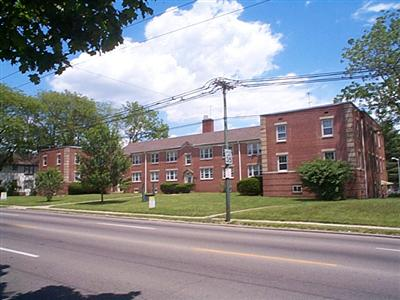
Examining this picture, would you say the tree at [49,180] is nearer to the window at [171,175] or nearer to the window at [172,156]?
the window at [171,175]

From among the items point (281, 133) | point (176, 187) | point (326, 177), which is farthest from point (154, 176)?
point (326, 177)

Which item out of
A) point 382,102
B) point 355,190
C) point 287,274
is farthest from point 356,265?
point 382,102

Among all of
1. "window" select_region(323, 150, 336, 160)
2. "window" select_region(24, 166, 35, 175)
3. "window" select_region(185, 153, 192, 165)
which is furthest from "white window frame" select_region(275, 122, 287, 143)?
"window" select_region(24, 166, 35, 175)

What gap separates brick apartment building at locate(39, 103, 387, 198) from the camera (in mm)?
37156

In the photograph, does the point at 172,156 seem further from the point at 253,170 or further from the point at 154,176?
the point at 253,170

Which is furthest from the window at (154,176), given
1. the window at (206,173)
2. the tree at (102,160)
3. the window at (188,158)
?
the tree at (102,160)

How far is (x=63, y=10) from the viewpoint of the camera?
16.8ft

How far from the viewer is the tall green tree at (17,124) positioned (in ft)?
203

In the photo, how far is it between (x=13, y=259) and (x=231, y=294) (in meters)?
6.37

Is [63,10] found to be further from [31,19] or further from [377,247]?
[377,247]

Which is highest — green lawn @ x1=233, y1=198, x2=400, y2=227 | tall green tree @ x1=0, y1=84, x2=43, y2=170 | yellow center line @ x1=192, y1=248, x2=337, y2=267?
tall green tree @ x1=0, y1=84, x2=43, y2=170

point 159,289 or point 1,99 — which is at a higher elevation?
point 1,99

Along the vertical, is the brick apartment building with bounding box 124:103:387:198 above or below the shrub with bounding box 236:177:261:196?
above

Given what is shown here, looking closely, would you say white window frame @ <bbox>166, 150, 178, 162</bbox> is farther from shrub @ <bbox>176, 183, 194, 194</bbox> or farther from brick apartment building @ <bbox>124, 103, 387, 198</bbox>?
shrub @ <bbox>176, 183, 194, 194</bbox>
